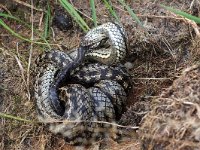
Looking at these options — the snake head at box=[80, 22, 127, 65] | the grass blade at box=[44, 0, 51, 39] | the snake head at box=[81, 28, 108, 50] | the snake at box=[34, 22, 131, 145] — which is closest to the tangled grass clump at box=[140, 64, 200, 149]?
the snake at box=[34, 22, 131, 145]

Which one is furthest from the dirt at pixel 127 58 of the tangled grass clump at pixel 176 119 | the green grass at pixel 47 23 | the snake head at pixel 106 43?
the tangled grass clump at pixel 176 119

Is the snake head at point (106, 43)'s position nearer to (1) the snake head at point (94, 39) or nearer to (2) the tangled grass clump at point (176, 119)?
(1) the snake head at point (94, 39)

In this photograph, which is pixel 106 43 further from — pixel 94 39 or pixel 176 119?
pixel 176 119

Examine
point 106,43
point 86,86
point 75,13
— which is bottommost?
point 86,86

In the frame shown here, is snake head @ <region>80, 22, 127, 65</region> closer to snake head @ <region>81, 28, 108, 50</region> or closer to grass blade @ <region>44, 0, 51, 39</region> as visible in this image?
snake head @ <region>81, 28, 108, 50</region>

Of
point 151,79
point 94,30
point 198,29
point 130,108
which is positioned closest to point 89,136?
point 130,108

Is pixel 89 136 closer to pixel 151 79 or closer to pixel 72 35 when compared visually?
pixel 151 79

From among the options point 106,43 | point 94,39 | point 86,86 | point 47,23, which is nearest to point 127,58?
point 106,43
